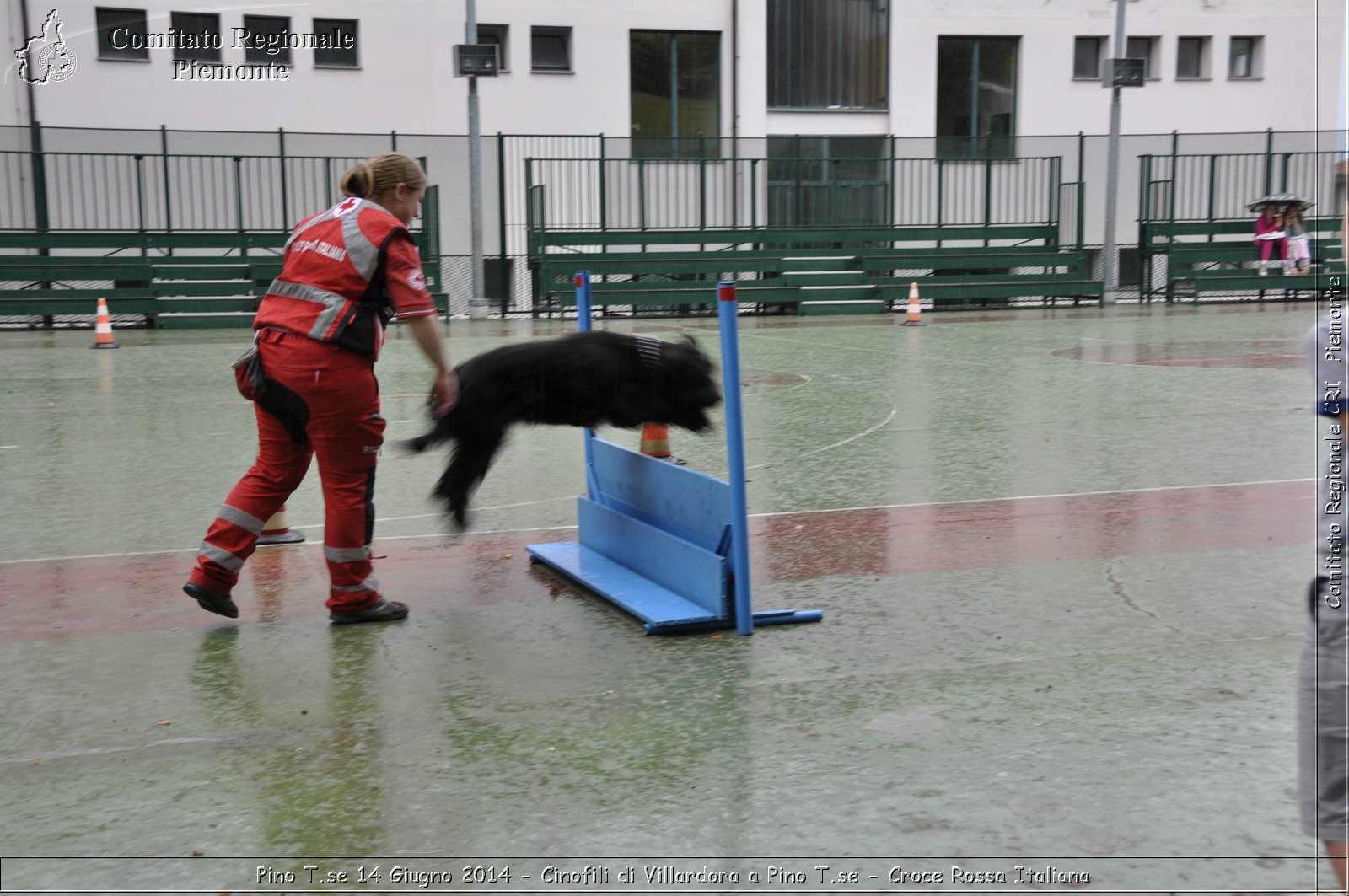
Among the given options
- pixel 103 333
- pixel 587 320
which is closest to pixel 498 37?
pixel 103 333

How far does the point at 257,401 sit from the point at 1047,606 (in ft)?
11.1

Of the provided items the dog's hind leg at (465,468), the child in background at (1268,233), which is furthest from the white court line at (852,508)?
the child in background at (1268,233)

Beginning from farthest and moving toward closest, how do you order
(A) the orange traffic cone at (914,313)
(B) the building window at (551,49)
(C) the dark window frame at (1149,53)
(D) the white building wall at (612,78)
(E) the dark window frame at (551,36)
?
(C) the dark window frame at (1149,53)
(B) the building window at (551,49)
(E) the dark window frame at (551,36)
(D) the white building wall at (612,78)
(A) the orange traffic cone at (914,313)

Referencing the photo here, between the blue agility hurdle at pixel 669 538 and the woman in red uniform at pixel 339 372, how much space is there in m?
1.02

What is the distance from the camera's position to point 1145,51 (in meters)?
30.2

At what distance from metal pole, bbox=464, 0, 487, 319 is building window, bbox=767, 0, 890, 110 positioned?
809 centimetres

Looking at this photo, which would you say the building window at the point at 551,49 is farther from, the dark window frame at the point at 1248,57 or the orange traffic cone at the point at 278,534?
the orange traffic cone at the point at 278,534

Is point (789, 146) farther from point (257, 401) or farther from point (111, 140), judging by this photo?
point (257, 401)

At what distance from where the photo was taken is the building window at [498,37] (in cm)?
2645

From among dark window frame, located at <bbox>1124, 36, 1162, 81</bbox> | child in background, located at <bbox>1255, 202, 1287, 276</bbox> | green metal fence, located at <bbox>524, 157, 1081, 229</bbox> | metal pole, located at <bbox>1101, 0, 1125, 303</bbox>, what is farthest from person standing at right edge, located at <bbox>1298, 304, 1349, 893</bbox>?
dark window frame, located at <bbox>1124, 36, 1162, 81</bbox>

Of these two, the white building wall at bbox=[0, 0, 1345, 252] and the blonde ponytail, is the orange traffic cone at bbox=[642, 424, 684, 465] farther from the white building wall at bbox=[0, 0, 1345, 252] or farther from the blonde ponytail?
the white building wall at bbox=[0, 0, 1345, 252]

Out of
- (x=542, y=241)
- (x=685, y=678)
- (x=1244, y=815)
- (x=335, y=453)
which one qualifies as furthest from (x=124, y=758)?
(x=542, y=241)

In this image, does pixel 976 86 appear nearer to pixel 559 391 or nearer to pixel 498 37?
pixel 498 37

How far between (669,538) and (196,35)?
75.1ft
